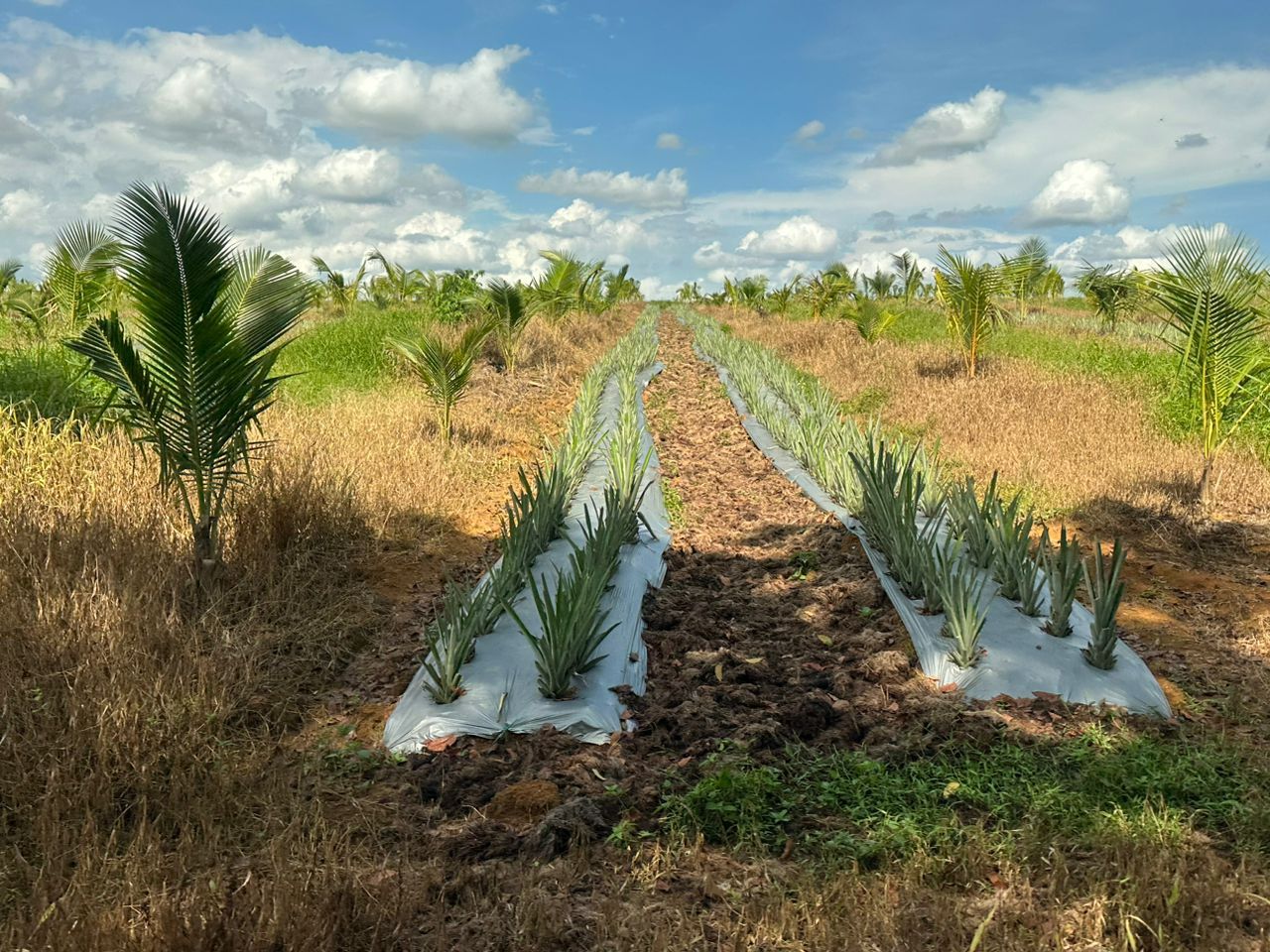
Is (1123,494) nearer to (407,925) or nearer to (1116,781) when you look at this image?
(1116,781)

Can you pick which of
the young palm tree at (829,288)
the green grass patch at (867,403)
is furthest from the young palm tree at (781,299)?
the green grass patch at (867,403)

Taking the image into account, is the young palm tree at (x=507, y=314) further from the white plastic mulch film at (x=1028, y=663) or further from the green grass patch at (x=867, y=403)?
the white plastic mulch film at (x=1028, y=663)

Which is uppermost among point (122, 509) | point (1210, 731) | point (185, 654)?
point (122, 509)

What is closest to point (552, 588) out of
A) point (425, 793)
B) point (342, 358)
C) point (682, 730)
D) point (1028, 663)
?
point (682, 730)

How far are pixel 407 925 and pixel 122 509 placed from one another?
320 centimetres

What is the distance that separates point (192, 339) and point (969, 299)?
32.1 ft

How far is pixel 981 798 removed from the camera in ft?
8.93

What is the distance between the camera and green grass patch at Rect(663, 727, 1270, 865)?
2.46 metres

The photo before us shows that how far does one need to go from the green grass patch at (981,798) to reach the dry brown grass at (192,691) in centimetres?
102

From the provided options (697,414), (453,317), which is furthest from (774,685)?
(453,317)

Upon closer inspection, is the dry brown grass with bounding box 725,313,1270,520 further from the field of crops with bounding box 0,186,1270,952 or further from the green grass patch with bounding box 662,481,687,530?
the green grass patch with bounding box 662,481,687,530

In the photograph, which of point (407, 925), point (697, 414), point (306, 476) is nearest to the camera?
point (407, 925)

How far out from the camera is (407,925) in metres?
2.12

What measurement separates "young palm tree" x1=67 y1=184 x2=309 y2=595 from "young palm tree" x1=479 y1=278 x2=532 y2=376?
6.50 m
